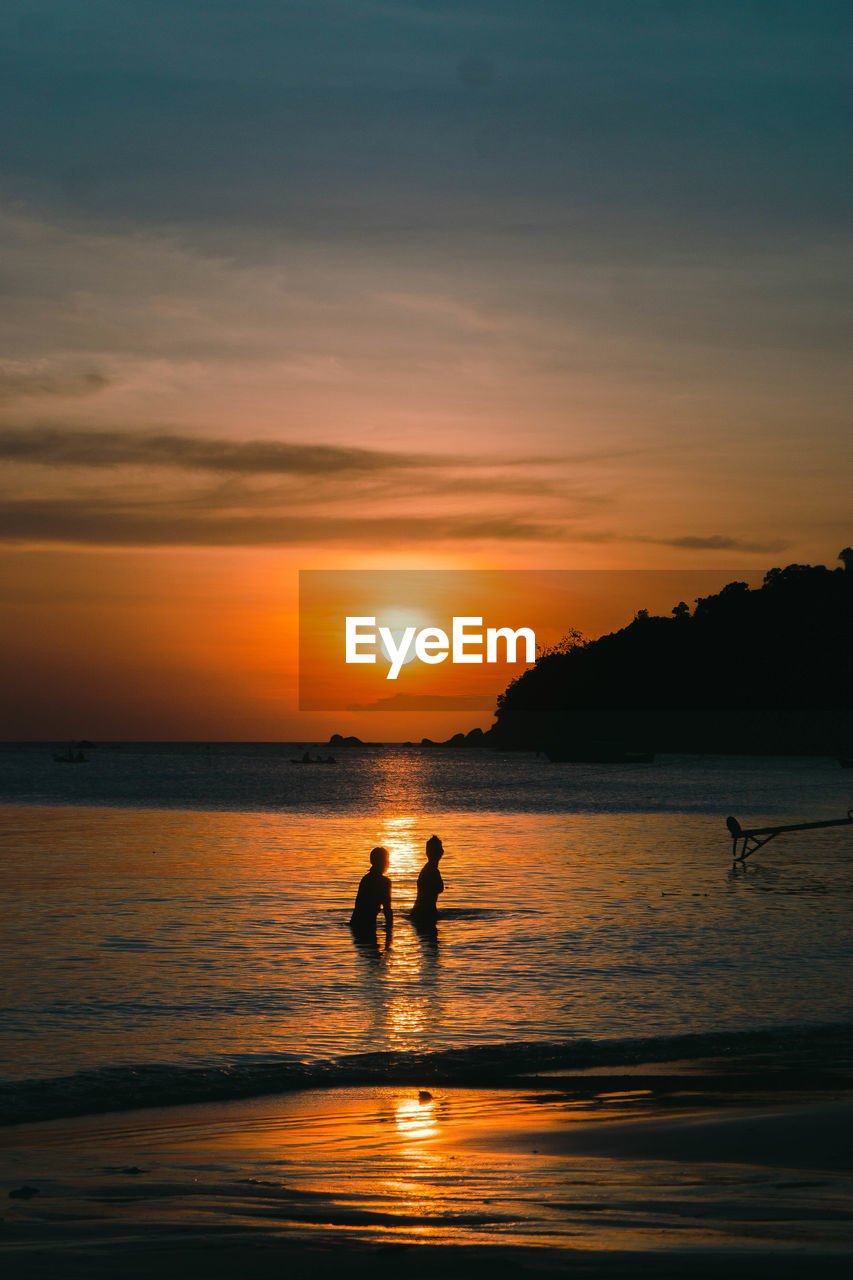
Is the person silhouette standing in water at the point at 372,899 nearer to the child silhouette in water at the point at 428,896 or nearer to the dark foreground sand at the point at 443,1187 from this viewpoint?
the child silhouette in water at the point at 428,896

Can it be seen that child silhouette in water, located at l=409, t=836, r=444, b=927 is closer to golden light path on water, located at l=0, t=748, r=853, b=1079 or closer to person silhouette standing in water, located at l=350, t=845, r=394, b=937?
golden light path on water, located at l=0, t=748, r=853, b=1079

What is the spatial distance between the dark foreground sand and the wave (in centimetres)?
48

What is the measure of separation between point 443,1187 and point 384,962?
12.0 metres

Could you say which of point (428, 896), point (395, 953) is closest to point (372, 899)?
point (428, 896)

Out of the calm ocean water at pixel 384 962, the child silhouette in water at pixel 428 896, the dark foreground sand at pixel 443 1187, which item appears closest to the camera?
the dark foreground sand at pixel 443 1187

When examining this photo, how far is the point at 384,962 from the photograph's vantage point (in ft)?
66.4

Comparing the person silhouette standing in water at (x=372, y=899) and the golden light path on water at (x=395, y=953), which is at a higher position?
the person silhouette standing in water at (x=372, y=899)

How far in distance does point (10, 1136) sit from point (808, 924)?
18.3 meters

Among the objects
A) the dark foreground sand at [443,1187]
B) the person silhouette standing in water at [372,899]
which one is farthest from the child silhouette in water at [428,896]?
the dark foreground sand at [443,1187]

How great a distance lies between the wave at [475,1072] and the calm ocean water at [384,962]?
5 centimetres

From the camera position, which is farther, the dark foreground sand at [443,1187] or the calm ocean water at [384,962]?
the calm ocean water at [384,962]

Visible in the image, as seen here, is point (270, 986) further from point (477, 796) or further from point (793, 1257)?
point (477, 796)

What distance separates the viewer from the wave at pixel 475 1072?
39.4 feet

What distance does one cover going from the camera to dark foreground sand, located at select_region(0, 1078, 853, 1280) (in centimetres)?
680
